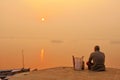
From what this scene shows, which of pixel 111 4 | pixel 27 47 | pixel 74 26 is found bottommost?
pixel 27 47

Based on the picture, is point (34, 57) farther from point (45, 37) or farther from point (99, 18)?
point (99, 18)

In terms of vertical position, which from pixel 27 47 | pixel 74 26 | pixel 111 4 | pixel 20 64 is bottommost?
pixel 20 64

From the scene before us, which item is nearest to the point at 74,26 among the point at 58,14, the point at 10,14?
the point at 58,14

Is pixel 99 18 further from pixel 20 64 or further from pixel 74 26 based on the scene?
pixel 20 64

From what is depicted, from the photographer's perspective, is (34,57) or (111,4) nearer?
(111,4)

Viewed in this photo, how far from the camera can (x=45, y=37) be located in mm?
8570

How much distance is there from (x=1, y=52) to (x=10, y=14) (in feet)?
4.27

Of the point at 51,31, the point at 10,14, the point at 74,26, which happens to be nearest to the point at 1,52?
the point at 10,14

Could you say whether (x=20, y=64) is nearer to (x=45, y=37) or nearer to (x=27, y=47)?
(x=27, y=47)

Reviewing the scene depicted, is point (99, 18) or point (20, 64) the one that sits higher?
point (99, 18)

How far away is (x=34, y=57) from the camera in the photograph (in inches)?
339

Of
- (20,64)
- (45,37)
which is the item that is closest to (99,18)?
(45,37)

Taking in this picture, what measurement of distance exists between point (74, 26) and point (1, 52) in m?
2.59

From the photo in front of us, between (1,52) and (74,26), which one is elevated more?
(74,26)
